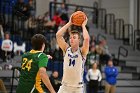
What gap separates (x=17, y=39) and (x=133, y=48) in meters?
7.13

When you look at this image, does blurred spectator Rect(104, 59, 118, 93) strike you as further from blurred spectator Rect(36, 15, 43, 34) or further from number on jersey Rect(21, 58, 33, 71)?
number on jersey Rect(21, 58, 33, 71)

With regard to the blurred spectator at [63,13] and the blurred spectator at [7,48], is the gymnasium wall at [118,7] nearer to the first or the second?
the blurred spectator at [63,13]

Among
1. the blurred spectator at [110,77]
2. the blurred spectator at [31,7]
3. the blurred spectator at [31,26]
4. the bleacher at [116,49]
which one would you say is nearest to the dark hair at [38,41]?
the bleacher at [116,49]

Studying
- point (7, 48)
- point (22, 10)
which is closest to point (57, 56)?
point (7, 48)

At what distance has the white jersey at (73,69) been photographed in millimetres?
6691

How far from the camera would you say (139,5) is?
70.2 feet

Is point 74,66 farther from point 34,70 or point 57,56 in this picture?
point 57,56

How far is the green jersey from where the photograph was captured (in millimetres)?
6039

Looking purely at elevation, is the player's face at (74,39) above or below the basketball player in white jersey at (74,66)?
above

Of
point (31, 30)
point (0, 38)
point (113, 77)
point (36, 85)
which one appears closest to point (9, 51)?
point (0, 38)

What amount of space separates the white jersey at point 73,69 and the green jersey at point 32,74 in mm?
750

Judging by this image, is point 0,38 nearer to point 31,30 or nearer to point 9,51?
point 9,51

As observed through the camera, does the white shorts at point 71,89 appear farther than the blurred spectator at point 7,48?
No

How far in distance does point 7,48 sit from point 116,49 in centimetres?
724
